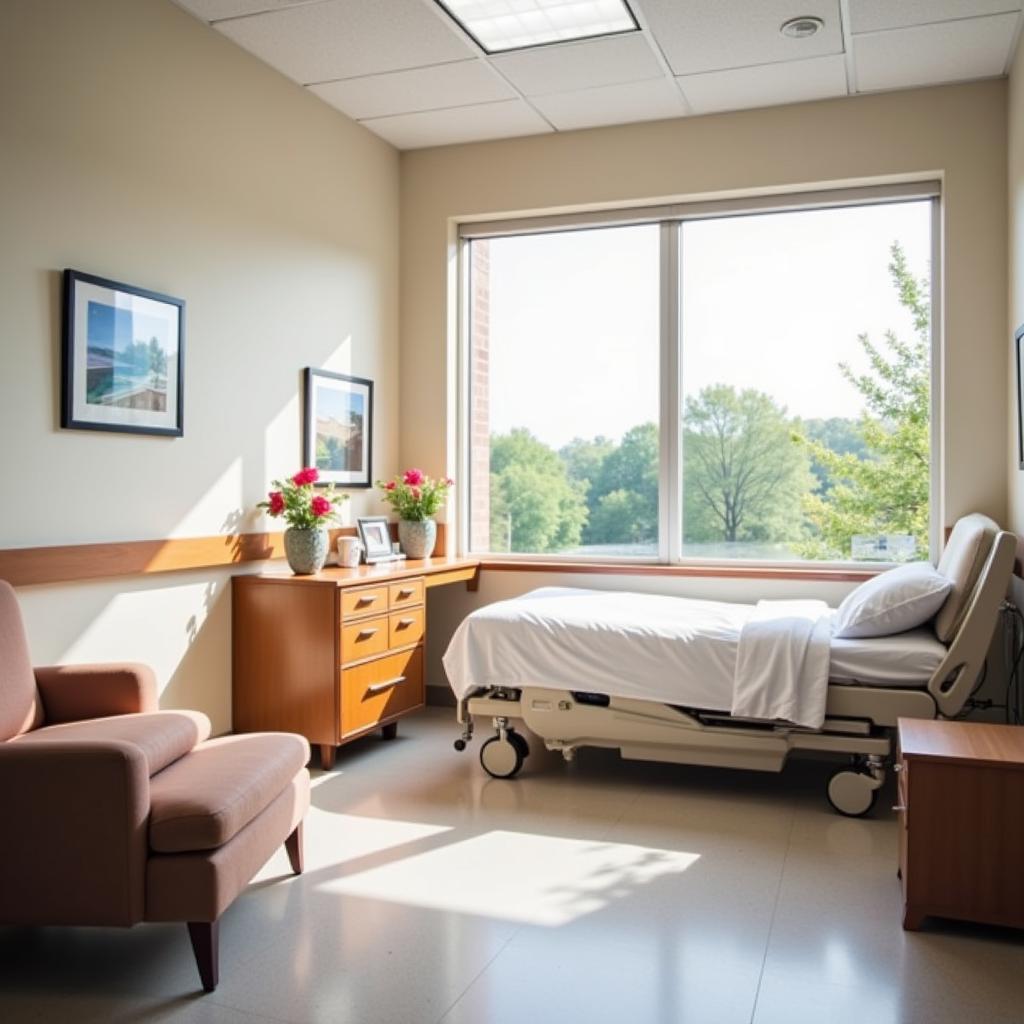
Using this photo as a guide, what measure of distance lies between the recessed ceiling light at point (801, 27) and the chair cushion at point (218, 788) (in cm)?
343

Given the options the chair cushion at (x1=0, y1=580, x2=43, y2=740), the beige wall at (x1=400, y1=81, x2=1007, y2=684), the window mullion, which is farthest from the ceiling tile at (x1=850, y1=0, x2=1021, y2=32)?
the chair cushion at (x1=0, y1=580, x2=43, y2=740)

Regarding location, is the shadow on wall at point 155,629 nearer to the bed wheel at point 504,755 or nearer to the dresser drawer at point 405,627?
the dresser drawer at point 405,627

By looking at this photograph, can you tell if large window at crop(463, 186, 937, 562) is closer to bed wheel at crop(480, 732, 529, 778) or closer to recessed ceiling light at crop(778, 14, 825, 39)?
recessed ceiling light at crop(778, 14, 825, 39)

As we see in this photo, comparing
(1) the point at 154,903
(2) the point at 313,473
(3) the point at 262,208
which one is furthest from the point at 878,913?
(3) the point at 262,208

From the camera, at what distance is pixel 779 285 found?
16.9 feet

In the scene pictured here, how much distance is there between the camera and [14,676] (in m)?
2.81

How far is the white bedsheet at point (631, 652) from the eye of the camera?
12.0ft

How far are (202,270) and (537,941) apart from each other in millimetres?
2945

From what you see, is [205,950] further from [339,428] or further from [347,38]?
[347,38]

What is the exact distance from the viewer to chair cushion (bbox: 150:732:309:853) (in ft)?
7.68

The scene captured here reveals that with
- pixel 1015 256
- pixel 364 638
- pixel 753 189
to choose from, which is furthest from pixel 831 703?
pixel 753 189

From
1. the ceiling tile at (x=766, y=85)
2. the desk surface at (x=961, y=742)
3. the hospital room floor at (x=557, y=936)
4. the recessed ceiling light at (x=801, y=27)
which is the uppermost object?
the ceiling tile at (x=766, y=85)

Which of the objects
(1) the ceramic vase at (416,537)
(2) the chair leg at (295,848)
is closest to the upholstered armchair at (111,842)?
(2) the chair leg at (295,848)

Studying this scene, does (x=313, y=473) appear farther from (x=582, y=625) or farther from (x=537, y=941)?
(x=537, y=941)
